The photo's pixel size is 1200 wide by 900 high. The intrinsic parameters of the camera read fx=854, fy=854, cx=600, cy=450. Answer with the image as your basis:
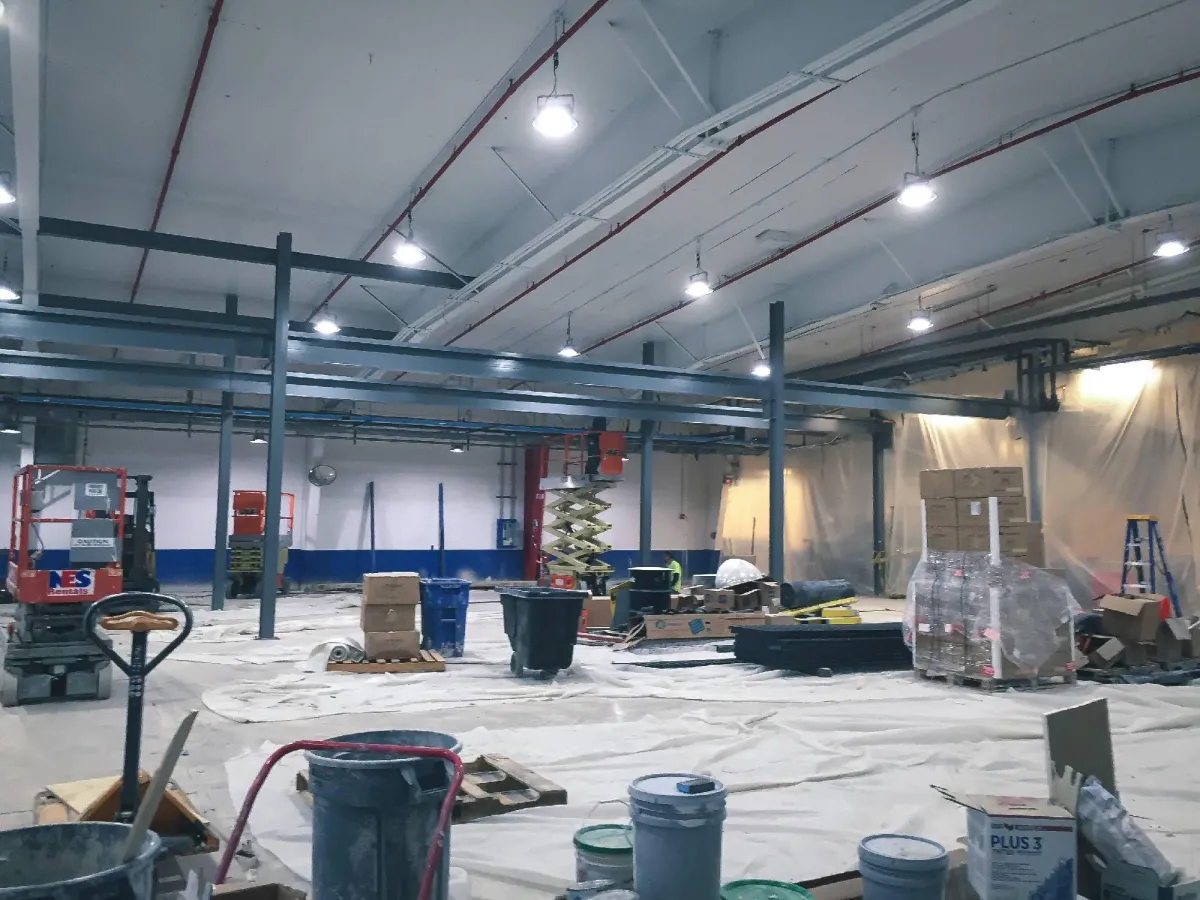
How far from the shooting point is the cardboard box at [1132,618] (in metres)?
8.27

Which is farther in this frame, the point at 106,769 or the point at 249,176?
the point at 249,176

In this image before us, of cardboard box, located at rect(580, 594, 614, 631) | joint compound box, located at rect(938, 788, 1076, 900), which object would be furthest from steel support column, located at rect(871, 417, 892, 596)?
joint compound box, located at rect(938, 788, 1076, 900)

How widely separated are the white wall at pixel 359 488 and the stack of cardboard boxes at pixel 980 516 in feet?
52.4

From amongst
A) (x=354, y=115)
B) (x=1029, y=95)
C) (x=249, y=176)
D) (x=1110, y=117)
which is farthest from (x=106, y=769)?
(x=1110, y=117)

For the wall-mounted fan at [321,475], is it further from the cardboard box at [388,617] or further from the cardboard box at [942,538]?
the cardboard box at [942,538]

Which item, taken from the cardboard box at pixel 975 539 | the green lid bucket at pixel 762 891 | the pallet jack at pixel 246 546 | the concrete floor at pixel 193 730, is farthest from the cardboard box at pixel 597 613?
the green lid bucket at pixel 762 891

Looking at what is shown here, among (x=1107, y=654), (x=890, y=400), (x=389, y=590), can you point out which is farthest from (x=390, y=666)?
(x=890, y=400)

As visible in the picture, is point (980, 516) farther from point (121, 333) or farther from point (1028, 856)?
point (121, 333)

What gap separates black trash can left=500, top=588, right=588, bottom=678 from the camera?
7812 mm

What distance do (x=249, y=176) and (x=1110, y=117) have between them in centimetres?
918

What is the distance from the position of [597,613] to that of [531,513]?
38.3 feet

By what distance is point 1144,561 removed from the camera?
12633 millimetres

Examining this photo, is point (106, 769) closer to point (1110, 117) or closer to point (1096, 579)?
point (1110, 117)

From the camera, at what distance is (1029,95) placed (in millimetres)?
8055
